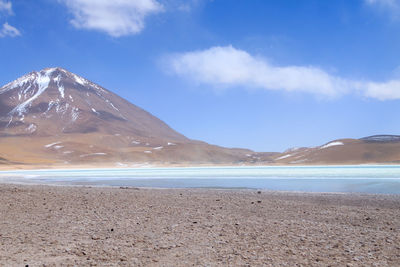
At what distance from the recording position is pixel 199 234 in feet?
19.4

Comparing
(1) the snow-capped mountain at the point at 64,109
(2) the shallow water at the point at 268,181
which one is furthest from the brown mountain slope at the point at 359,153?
(1) the snow-capped mountain at the point at 64,109

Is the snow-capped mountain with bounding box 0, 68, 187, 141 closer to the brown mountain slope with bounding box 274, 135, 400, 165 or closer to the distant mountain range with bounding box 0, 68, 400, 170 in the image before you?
the distant mountain range with bounding box 0, 68, 400, 170

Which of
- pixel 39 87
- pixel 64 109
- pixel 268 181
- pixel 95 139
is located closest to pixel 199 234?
pixel 268 181

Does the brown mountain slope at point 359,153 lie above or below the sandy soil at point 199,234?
above

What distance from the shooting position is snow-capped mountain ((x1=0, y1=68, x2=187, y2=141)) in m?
126

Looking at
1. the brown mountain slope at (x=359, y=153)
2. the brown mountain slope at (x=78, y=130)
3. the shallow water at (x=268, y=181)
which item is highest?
the brown mountain slope at (x=78, y=130)

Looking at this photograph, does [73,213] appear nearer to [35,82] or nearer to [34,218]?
[34,218]

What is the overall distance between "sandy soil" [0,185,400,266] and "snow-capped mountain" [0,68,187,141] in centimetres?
11953

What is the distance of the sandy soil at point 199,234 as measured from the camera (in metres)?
4.56

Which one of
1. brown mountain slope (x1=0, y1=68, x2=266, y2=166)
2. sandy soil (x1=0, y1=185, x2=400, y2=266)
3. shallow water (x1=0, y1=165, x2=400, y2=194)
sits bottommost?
sandy soil (x1=0, y1=185, x2=400, y2=266)

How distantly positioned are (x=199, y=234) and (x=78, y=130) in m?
126

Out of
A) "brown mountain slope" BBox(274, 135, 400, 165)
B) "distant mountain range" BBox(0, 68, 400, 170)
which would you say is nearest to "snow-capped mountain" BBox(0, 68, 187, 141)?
"distant mountain range" BBox(0, 68, 400, 170)

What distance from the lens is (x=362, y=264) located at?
4273 millimetres

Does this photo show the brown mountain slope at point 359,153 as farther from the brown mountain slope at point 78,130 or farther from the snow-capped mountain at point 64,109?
the snow-capped mountain at point 64,109
